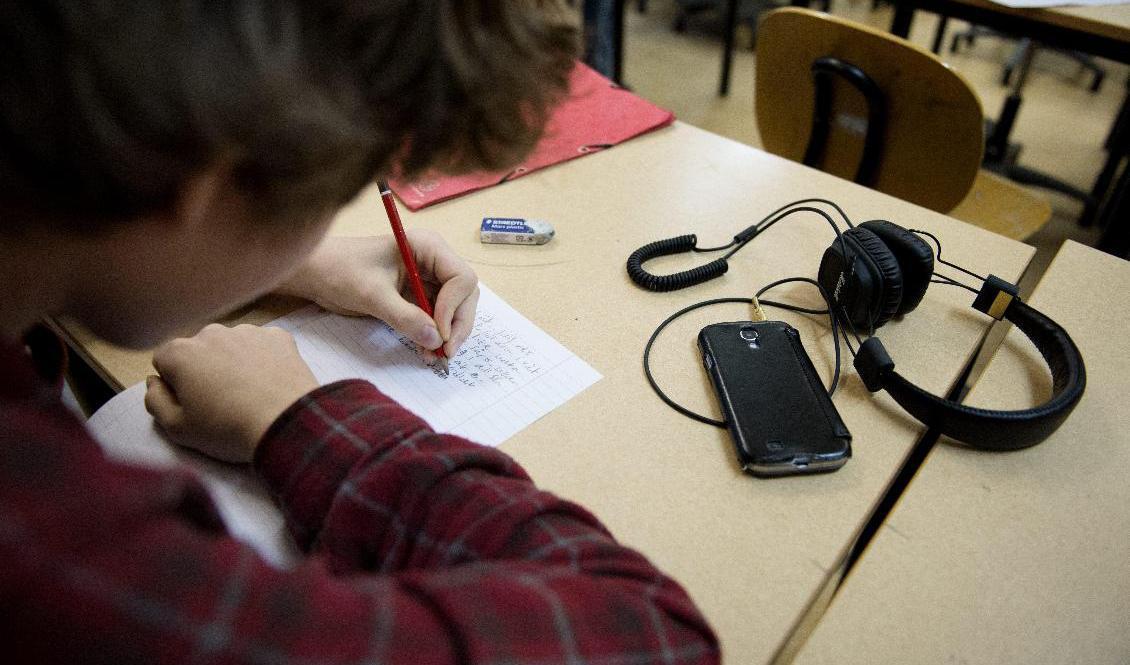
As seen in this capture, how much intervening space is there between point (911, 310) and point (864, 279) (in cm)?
9

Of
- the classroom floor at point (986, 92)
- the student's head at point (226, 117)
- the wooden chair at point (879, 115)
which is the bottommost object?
the classroom floor at point (986, 92)

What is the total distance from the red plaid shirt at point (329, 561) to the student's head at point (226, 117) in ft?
0.29

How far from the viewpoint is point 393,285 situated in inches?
28.2

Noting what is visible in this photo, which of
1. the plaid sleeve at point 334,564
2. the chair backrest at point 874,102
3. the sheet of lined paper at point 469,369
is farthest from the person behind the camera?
the chair backrest at point 874,102

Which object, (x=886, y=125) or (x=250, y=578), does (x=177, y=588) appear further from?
(x=886, y=125)

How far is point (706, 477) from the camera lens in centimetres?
57

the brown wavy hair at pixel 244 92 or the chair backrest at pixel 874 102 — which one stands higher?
the brown wavy hair at pixel 244 92

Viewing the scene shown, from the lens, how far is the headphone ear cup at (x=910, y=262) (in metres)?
0.69

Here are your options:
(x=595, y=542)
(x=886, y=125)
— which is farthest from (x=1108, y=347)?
(x=886, y=125)

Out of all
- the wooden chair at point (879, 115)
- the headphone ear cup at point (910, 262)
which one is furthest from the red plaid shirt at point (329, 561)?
the wooden chair at point (879, 115)

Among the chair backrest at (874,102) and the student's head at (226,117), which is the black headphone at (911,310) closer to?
the student's head at (226,117)

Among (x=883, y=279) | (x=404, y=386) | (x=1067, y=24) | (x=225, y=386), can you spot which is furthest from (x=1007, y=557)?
(x=1067, y=24)

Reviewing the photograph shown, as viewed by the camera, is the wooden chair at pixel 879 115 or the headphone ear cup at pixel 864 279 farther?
the wooden chair at pixel 879 115

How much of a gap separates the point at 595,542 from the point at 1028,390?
48 cm
